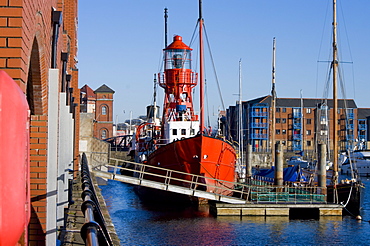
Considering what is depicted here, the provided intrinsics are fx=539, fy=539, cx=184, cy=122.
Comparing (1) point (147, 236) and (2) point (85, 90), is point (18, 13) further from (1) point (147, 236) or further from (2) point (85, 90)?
(2) point (85, 90)

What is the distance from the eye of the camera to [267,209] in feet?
86.0

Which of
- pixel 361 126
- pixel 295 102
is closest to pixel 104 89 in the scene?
pixel 295 102

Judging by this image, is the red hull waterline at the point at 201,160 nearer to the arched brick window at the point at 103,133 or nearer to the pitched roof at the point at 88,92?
the arched brick window at the point at 103,133

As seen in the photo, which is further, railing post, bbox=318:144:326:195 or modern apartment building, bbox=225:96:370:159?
modern apartment building, bbox=225:96:370:159

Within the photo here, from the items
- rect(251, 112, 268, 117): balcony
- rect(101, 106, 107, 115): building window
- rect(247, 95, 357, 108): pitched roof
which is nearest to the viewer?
rect(251, 112, 268, 117): balcony

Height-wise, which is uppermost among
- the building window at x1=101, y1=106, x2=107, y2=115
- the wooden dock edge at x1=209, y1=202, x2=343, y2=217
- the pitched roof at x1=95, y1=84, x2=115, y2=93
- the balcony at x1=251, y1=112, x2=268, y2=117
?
the pitched roof at x1=95, y1=84, x2=115, y2=93

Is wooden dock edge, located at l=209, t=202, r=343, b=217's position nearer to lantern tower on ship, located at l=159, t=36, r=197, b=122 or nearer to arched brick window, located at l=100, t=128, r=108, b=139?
lantern tower on ship, located at l=159, t=36, r=197, b=122

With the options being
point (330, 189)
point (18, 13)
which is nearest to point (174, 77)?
point (330, 189)

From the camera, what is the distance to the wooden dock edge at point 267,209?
26.1 m

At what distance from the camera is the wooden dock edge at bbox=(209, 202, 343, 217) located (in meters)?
26.1

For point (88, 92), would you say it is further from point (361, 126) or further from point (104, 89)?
point (361, 126)

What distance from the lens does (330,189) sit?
2912 centimetres

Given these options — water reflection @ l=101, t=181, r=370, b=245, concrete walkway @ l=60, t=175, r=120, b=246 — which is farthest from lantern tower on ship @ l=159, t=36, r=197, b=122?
concrete walkway @ l=60, t=175, r=120, b=246

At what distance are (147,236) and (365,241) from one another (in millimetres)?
9025
